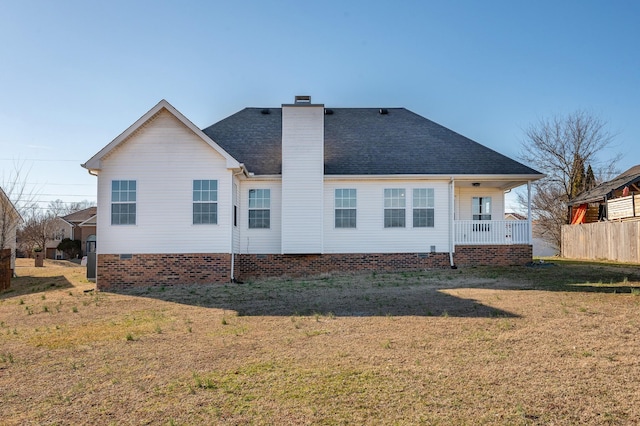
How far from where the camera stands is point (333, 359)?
261 inches

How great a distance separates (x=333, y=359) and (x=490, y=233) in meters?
13.2

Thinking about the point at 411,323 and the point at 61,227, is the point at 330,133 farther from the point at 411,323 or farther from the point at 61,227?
the point at 61,227

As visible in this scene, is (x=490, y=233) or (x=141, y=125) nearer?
(x=141, y=125)

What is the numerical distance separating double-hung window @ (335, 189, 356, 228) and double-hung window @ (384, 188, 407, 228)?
3.83ft

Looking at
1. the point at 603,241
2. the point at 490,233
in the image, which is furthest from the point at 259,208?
the point at 603,241

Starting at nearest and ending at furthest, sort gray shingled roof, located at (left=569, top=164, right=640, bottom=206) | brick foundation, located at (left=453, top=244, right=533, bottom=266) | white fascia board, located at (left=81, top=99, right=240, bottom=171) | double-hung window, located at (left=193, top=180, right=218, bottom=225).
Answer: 1. white fascia board, located at (left=81, top=99, right=240, bottom=171)
2. double-hung window, located at (left=193, top=180, right=218, bottom=225)
3. brick foundation, located at (left=453, top=244, right=533, bottom=266)
4. gray shingled roof, located at (left=569, top=164, right=640, bottom=206)

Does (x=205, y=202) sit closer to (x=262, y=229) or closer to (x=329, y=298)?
(x=262, y=229)

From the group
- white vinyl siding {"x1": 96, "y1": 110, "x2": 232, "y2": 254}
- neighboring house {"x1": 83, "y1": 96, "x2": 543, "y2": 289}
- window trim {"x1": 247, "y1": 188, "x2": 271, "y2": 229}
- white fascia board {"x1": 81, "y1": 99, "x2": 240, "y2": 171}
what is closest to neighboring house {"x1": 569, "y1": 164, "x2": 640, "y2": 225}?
neighboring house {"x1": 83, "y1": 96, "x2": 543, "y2": 289}

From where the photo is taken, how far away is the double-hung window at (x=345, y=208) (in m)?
18.0

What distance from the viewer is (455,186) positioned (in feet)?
62.8

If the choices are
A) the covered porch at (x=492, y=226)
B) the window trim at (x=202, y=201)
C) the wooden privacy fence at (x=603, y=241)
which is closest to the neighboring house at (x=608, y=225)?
the wooden privacy fence at (x=603, y=241)

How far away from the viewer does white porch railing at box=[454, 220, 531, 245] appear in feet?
59.9

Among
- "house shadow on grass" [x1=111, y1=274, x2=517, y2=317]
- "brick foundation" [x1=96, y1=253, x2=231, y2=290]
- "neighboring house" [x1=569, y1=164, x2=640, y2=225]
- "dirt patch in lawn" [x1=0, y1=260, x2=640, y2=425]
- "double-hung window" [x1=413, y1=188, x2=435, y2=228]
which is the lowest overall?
"dirt patch in lawn" [x1=0, y1=260, x2=640, y2=425]

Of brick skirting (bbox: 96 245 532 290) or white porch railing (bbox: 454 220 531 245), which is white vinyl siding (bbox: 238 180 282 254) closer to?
brick skirting (bbox: 96 245 532 290)
